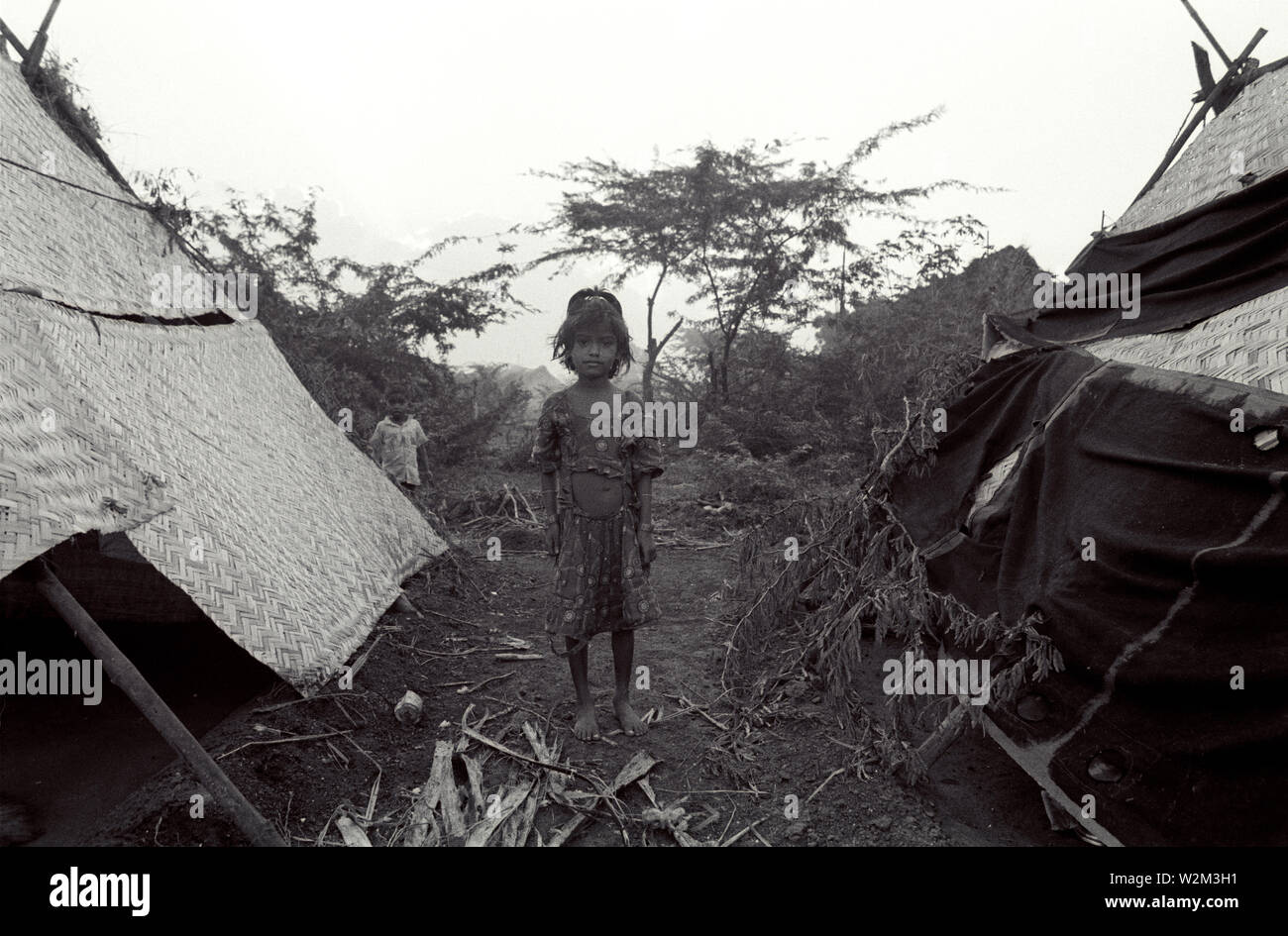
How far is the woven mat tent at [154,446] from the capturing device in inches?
92.8

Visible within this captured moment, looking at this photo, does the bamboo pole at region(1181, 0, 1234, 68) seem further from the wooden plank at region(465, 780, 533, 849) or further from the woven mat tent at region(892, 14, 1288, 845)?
the wooden plank at region(465, 780, 533, 849)

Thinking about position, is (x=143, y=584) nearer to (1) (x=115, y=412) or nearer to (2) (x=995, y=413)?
(1) (x=115, y=412)

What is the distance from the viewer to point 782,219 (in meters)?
14.1

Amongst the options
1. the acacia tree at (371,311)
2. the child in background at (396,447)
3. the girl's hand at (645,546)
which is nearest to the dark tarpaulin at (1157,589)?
the girl's hand at (645,546)

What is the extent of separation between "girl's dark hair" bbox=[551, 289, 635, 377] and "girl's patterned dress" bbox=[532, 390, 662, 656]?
7.7 inches

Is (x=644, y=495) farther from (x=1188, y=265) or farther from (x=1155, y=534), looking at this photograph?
(x=1188, y=265)

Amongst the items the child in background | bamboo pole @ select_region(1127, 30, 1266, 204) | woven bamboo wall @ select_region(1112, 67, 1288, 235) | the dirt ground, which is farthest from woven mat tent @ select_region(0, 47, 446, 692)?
bamboo pole @ select_region(1127, 30, 1266, 204)

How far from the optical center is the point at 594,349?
3146mm

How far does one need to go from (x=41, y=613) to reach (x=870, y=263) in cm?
1365

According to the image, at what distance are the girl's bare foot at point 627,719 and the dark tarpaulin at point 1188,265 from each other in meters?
2.86

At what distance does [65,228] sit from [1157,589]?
506cm

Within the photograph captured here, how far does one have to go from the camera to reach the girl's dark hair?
3117 mm
